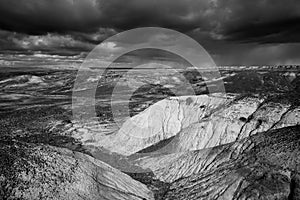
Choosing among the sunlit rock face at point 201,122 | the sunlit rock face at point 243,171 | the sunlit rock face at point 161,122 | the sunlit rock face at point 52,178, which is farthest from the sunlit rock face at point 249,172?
the sunlit rock face at point 161,122

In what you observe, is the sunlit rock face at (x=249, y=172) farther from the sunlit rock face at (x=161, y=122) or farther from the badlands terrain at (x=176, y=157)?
the sunlit rock face at (x=161, y=122)

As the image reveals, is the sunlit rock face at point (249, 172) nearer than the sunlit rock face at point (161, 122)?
Yes

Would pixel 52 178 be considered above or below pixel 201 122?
below

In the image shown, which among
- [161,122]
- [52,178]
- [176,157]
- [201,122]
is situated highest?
[201,122]

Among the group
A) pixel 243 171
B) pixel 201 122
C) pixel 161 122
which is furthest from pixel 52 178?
pixel 161 122

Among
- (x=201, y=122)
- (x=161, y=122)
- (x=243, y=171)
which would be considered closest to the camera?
(x=243, y=171)

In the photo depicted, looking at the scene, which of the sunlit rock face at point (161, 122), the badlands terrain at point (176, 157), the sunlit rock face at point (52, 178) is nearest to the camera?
the sunlit rock face at point (52, 178)

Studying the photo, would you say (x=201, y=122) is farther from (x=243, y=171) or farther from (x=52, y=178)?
(x=52, y=178)
